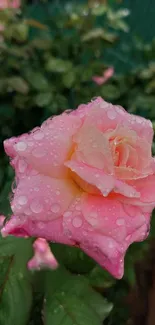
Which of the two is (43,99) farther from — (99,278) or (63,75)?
(99,278)

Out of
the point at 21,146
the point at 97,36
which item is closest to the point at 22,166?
the point at 21,146

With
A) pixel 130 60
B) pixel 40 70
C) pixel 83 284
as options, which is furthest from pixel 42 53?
pixel 83 284

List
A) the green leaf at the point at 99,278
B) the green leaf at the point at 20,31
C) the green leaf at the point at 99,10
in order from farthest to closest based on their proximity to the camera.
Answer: the green leaf at the point at 99,10 → the green leaf at the point at 20,31 → the green leaf at the point at 99,278

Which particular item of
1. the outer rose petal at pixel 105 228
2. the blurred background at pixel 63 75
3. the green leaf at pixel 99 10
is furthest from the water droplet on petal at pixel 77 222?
the green leaf at pixel 99 10

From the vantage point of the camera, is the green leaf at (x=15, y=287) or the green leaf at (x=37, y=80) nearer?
the green leaf at (x=15, y=287)

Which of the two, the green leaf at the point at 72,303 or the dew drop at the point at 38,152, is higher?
the dew drop at the point at 38,152

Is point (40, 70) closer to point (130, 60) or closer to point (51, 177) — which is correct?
point (130, 60)

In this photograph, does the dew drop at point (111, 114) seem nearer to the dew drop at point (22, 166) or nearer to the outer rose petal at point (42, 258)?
the dew drop at point (22, 166)
